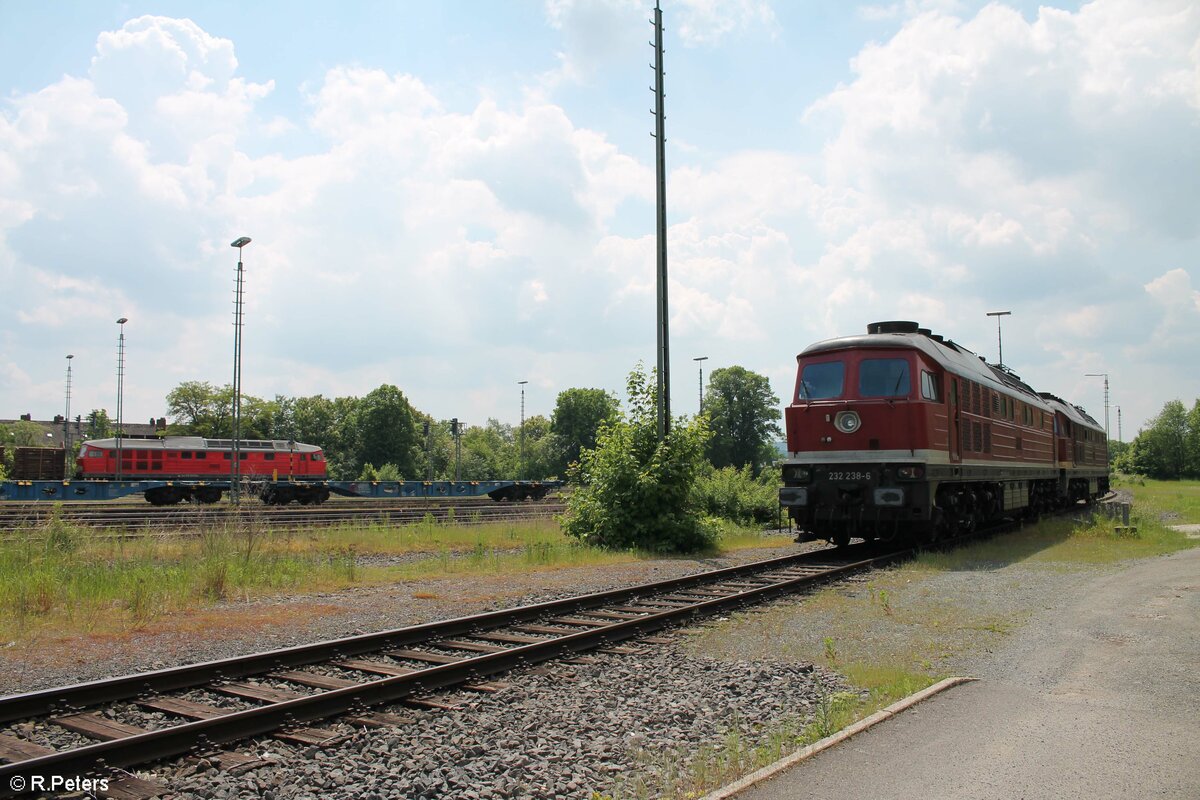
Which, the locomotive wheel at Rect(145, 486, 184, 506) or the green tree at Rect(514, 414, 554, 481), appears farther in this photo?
the green tree at Rect(514, 414, 554, 481)

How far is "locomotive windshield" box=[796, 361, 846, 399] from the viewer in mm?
15484

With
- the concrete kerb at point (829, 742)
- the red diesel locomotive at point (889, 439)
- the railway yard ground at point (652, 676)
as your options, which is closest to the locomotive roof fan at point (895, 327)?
the red diesel locomotive at point (889, 439)

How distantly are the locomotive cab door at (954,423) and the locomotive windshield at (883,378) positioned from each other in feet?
4.98

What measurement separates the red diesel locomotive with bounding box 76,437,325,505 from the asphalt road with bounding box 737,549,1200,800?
40501 millimetres

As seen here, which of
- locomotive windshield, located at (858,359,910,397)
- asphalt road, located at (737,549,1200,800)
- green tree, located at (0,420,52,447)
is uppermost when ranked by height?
green tree, located at (0,420,52,447)

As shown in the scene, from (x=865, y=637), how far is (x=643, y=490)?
927 cm

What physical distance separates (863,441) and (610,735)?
10.5 meters

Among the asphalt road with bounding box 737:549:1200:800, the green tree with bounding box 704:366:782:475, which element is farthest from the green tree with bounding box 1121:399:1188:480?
the asphalt road with bounding box 737:549:1200:800

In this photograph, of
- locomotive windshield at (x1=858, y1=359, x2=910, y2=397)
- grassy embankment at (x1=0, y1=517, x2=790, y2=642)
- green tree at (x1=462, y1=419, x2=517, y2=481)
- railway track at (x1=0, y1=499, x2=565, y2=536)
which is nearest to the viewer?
grassy embankment at (x1=0, y1=517, x2=790, y2=642)

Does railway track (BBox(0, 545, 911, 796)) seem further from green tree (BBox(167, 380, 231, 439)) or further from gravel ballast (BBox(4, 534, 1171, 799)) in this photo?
green tree (BBox(167, 380, 231, 439))

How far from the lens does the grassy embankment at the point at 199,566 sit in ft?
30.8

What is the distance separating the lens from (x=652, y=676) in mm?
7117

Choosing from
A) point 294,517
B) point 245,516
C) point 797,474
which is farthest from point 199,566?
point 294,517

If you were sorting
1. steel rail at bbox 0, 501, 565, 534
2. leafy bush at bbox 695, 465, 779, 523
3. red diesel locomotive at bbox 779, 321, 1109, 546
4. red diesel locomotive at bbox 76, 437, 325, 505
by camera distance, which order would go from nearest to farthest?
red diesel locomotive at bbox 779, 321, 1109, 546 < steel rail at bbox 0, 501, 565, 534 < leafy bush at bbox 695, 465, 779, 523 < red diesel locomotive at bbox 76, 437, 325, 505
